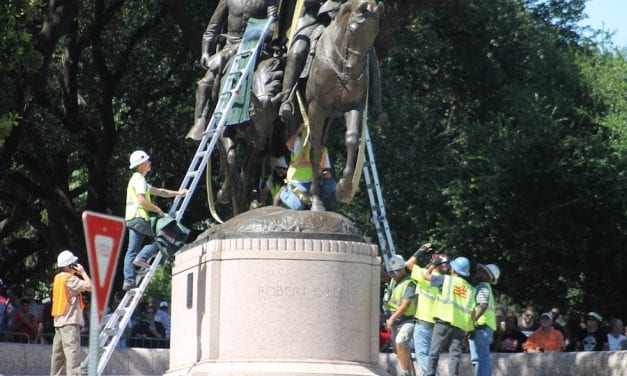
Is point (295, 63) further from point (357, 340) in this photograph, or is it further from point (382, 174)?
point (382, 174)

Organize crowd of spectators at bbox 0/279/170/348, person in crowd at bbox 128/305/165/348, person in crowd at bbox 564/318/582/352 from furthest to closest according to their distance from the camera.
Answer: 1. person in crowd at bbox 564/318/582/352
2. person in crowd at bbox 128/305/165/348
3. crowd of spectators at bbox 0/279/170/348

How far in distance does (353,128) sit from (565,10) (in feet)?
80.9

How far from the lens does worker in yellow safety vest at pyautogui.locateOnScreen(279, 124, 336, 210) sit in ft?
58.0

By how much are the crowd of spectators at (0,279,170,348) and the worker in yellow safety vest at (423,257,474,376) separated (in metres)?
6.61

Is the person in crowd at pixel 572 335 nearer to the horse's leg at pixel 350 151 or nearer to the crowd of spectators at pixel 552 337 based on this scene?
the crowd of spectators at pixel 552 337

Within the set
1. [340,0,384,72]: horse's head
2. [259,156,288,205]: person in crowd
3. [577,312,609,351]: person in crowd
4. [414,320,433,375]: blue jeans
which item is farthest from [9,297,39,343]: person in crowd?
[340,0,384,72]: horse's head

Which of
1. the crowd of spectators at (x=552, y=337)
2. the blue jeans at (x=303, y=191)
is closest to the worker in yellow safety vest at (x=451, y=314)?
the blue jeans at (x=303, y=191)

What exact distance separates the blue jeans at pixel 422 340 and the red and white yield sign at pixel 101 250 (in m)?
8.31

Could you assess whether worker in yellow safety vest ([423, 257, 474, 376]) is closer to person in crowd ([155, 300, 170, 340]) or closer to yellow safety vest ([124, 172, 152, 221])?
yellow safety vest ([124, 172, 152, 221])

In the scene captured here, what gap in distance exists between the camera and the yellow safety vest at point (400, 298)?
18609 millimetres

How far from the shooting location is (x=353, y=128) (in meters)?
17.1

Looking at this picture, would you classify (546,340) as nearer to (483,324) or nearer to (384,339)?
(483,324)

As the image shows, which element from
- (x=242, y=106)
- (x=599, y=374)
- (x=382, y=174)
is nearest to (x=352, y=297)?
(x=242, y=106)

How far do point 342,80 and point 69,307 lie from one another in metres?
4.27
